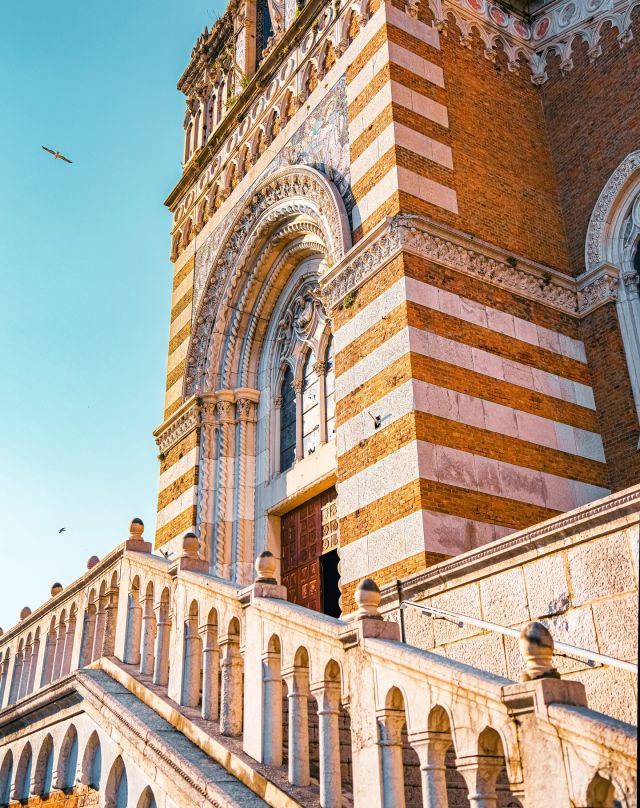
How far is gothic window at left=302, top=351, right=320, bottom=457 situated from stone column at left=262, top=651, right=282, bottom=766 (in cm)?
744

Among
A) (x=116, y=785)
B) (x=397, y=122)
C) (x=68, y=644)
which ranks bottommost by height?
(x=116, y=785)

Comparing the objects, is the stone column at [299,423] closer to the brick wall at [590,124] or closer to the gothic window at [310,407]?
the gothic window at [310,407]

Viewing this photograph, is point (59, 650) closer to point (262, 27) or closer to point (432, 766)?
point (432, 766)

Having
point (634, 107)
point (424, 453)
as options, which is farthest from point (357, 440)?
point (634, 107)

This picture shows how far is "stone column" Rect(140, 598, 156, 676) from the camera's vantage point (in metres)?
7.22

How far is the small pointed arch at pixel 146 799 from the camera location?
18.7 ft

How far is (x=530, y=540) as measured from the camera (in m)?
6.69

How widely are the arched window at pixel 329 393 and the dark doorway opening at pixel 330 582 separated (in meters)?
1.72

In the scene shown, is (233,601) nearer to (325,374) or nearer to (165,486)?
(325,374)

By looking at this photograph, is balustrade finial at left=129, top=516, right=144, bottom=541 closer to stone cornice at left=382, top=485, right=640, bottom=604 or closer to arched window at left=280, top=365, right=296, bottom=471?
stone cornice at left=382, top=485, right=640, bottom=604

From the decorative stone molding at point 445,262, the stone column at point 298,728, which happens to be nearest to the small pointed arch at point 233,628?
the stone column at point 298,728

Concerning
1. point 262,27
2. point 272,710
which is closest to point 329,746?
point 272,710

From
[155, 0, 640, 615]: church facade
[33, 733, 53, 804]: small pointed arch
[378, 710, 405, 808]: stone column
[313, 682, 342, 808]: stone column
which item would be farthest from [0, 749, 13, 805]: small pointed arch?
[378, 710, 405, 808]: stone column

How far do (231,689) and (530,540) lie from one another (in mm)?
2543
